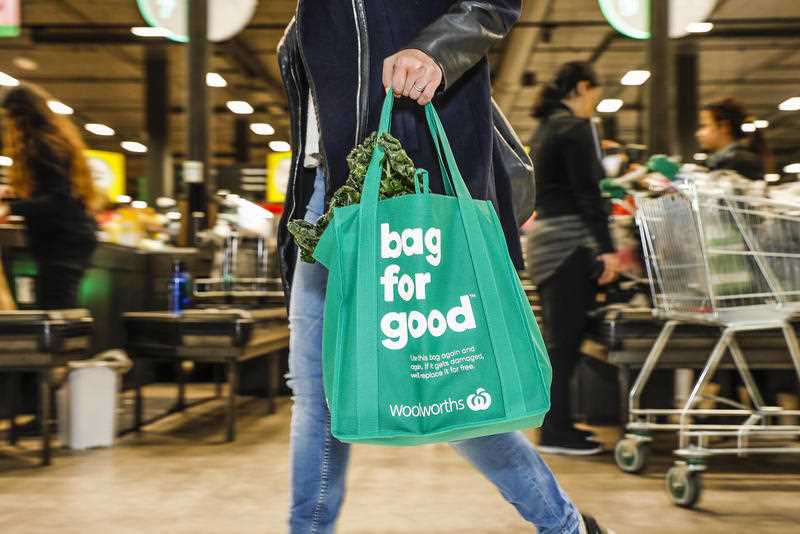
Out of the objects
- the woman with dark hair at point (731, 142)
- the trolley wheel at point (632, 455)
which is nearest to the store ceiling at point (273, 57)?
the woman with dark hair at point (731, 142)

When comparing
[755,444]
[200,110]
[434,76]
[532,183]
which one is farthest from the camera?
[200,110]

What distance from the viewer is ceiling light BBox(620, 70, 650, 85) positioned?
16.9 meters

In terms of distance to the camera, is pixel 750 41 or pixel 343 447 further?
pixel 750 41

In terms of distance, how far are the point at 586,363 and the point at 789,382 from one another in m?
1.11

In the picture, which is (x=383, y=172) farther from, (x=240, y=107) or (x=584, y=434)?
(x=240, y=107)

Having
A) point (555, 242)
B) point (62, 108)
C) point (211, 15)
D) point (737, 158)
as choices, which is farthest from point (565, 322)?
point (62, 108)

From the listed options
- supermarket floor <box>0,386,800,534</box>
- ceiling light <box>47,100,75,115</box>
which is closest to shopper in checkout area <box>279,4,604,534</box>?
supermarket floor <box>0,386,800,534</box>

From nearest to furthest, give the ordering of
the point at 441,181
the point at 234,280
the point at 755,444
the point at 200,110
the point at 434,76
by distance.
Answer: the point at 434,76 → the point at 441,181 → the point at 755,444 → the point at 234,280 → the point at 200,110

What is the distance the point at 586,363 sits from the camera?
5.07m

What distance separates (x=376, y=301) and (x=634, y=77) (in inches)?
663

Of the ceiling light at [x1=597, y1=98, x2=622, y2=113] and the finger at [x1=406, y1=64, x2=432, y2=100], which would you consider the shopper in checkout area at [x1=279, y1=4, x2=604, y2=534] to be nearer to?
the finger at [x1=406, y1=64, x2=432, y2=100]

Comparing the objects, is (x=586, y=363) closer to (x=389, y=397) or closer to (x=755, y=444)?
(x=755, y=444)

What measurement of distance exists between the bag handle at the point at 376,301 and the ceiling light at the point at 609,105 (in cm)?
1925

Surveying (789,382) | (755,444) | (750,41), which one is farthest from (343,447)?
(750,41)
